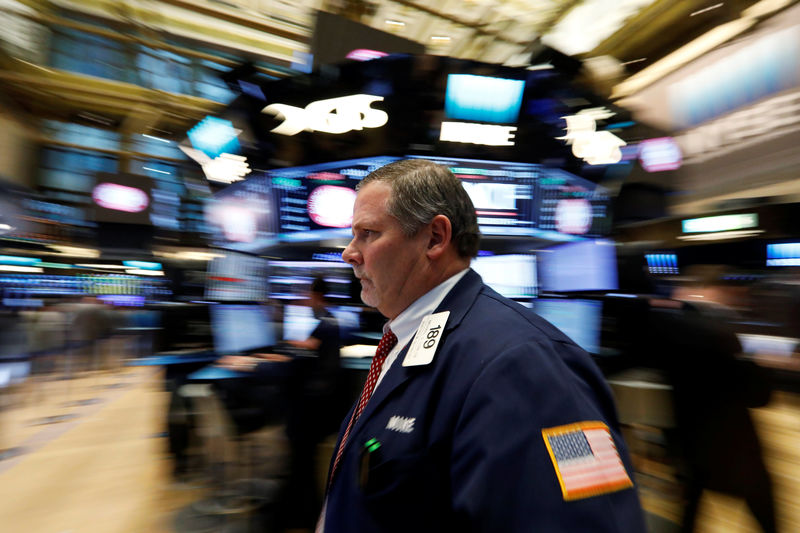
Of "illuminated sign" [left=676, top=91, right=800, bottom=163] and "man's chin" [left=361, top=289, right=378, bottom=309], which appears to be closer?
"man's chin" [left=361, top=289, right=378, bottom=309]

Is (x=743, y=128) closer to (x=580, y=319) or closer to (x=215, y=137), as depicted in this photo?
(x=580, y=319)

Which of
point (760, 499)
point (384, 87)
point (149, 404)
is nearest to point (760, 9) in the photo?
point (384, 87)

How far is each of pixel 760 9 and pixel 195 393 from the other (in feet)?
24.0

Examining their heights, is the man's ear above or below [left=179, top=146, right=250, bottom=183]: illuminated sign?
below

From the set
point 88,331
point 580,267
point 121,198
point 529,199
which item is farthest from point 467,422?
point 121,198

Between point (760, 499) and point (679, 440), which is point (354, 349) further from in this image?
point (760, 499)

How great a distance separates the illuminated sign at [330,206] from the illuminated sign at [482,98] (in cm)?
118

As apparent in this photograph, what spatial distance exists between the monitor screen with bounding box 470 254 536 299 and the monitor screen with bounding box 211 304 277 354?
1.97 m

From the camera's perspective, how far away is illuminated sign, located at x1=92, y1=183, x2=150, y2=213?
1305 centimetres

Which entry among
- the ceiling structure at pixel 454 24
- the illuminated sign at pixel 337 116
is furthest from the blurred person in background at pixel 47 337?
the illuminated sign at pixel 337 116

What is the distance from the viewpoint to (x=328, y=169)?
3.93m

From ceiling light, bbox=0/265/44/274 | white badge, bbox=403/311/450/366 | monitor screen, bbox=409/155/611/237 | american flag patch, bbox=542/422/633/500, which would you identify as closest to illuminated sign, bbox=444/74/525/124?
monitor screen, bbox=409/155/611/237

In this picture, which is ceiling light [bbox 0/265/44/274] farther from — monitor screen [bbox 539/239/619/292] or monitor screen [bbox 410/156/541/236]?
monitor screen [bbox 539/239/619/292]

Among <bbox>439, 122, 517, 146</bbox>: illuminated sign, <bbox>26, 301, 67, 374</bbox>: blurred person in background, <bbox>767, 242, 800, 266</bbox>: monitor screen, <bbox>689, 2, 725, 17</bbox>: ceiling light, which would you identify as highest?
<bbox>689, 2, 725, 17</bbox>: ceiling light
